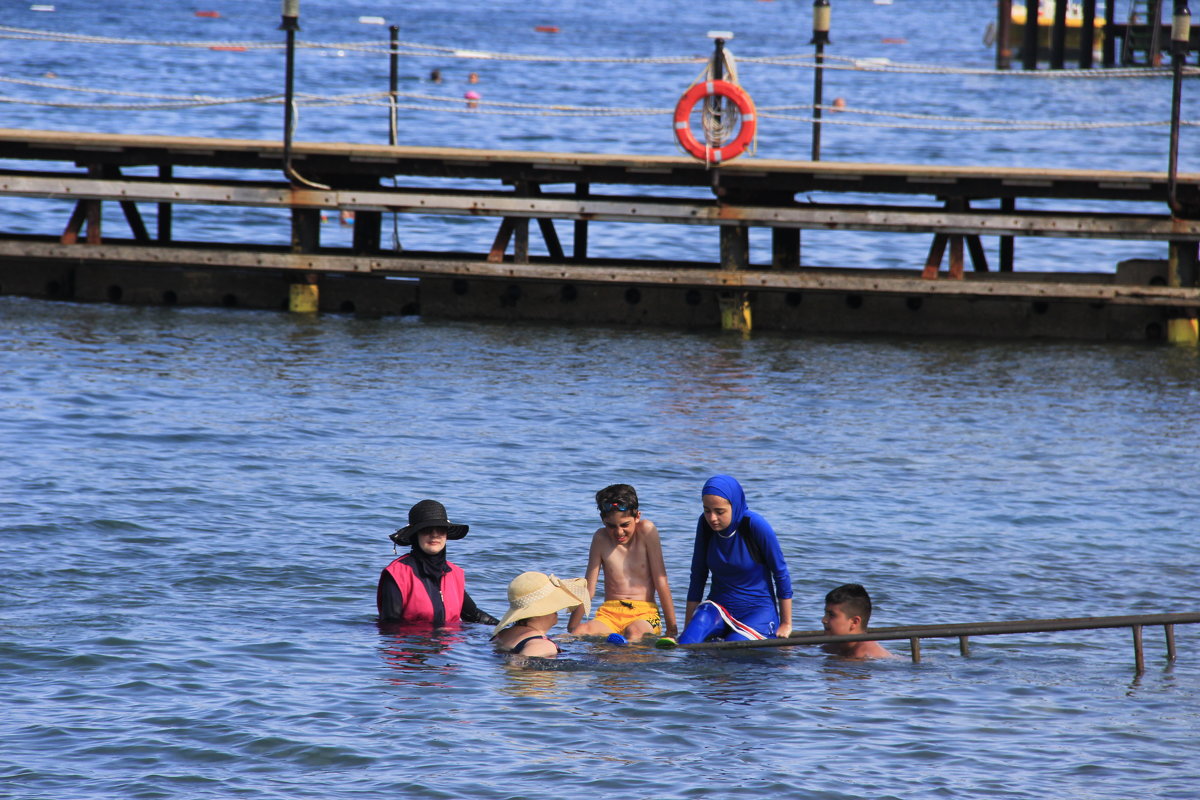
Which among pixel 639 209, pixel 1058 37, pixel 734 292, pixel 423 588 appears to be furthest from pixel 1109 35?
pixel 423 588

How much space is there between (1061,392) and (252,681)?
10.3m

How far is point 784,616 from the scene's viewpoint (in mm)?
8867

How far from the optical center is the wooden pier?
1789 centimetres

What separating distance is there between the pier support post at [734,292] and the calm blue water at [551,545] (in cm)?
36

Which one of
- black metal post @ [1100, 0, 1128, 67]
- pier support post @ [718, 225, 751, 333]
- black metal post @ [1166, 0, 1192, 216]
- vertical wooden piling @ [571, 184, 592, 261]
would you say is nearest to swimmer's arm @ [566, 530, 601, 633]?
pier support post @ [718, 225, 751, 333]

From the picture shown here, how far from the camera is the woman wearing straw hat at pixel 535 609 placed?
8.91 m

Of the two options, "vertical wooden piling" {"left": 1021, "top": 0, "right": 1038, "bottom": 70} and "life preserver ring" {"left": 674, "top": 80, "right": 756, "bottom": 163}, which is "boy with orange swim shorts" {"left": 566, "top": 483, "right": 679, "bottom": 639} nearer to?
"life preserver ring" {"left": 674, "top": 80, "right": 756, "bottom": 163}

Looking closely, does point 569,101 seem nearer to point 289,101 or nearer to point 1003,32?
point 1003,32

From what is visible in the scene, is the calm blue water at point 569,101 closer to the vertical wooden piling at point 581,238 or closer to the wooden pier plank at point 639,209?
the wooden pier plank at point 639,209

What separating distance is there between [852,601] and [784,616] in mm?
396

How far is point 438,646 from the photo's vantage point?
9211 millimetres

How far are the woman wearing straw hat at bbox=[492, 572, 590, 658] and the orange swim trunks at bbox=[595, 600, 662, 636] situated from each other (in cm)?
40

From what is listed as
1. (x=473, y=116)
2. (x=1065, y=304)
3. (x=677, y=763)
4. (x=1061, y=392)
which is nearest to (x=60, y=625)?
(x=677, y=763)

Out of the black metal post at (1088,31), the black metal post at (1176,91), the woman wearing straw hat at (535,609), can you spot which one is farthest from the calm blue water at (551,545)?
the black metal post at (1088,31)
